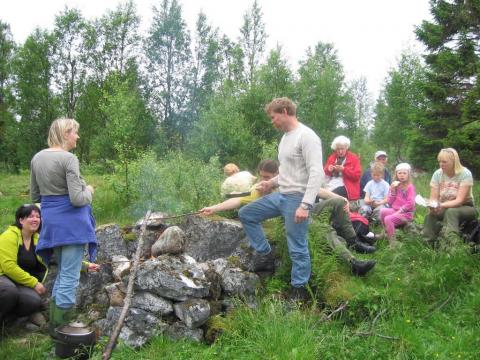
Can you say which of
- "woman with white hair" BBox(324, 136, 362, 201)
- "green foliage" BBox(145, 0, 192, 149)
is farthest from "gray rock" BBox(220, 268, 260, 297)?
"green foliage" BBox(145, 0, 192, 149)

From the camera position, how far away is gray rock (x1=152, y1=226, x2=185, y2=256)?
4.72 meters

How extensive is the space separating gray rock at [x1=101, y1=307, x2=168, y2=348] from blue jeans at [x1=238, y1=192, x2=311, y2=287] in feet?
4.47

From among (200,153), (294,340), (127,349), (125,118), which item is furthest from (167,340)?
(200,153)

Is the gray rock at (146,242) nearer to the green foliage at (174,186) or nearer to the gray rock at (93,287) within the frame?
the gray rock at (93,287)

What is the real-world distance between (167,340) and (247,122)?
14.4m

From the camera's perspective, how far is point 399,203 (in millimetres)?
6117

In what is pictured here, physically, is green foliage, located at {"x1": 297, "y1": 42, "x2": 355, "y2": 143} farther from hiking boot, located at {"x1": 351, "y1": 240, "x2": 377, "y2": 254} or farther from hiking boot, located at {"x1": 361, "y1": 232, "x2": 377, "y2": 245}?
hiking boot, located at {"x1": 351, "y1": 240, "x2": 377, "y2": 254}

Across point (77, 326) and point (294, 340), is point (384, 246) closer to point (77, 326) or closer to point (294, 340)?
point (294, 340)

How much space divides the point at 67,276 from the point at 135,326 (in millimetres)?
828

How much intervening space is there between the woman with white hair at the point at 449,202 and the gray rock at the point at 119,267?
3.53 m

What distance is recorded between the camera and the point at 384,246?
5762 millimetres

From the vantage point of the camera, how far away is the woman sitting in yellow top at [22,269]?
4.08 meters

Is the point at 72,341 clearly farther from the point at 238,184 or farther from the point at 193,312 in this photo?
the point at 238,184

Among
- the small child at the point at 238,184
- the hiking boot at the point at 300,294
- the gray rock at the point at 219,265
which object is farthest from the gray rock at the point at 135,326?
the small child at the point at 238,184
